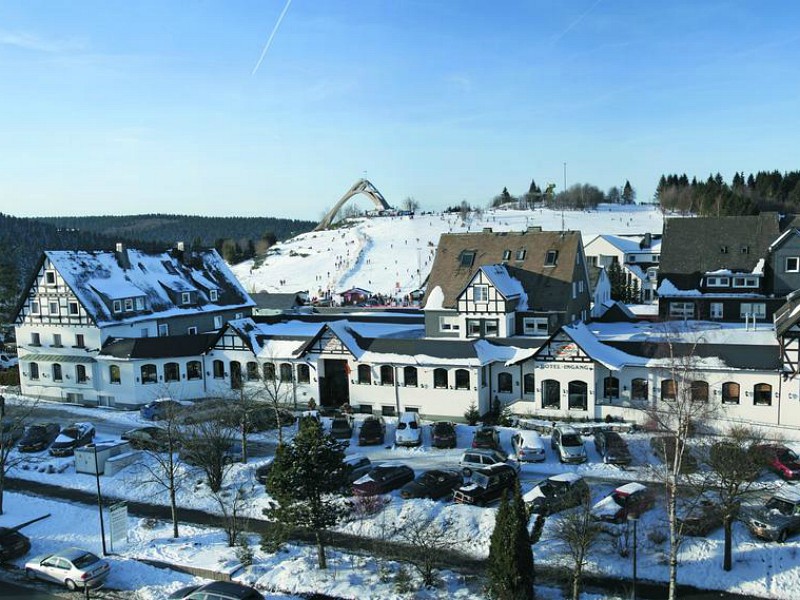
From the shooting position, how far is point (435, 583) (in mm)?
24219

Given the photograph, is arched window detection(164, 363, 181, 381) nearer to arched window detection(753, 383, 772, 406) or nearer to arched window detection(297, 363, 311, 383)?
arched window detection(297, 363, 311, 383)

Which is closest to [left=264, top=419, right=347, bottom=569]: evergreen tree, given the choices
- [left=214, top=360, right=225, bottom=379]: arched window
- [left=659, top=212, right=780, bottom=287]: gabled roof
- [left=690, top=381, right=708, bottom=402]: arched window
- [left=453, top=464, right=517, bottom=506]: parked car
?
[left=453, top=464, right=517, bottom=506]: parked car

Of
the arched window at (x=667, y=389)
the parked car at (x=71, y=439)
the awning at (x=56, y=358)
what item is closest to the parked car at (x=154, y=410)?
the parked car at (x=71, y=439)

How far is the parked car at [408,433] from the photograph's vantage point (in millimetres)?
37500

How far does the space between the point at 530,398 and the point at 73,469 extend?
26.7 meters

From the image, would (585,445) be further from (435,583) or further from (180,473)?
(180,473)

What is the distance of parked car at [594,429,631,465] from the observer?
33344 millimetres

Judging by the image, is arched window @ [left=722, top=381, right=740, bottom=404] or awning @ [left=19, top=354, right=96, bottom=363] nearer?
arched window @ [left=722, top=381, right=740, bottom=404]

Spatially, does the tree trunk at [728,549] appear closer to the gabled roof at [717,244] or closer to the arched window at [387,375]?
the arched window at [387,375]

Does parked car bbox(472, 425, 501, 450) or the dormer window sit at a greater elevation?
the dormer window

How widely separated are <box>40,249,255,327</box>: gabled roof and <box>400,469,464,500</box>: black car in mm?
29915

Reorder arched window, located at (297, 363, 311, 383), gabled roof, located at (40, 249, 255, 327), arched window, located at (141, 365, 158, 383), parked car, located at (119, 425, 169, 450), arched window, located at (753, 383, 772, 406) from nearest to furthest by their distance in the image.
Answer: parked car, located at (119, 425, 169, 450)
arched window, located at (753, 383, 772, 406)
arched window, located at (297, 363, 311, 383)
arched window, located at (141, 365, 158, 383)
gabled roof, located at (40, 249, 255, 327)

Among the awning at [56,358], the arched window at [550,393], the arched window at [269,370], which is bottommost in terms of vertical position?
the arched window at [550,393]

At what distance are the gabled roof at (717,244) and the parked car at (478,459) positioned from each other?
29.6m
